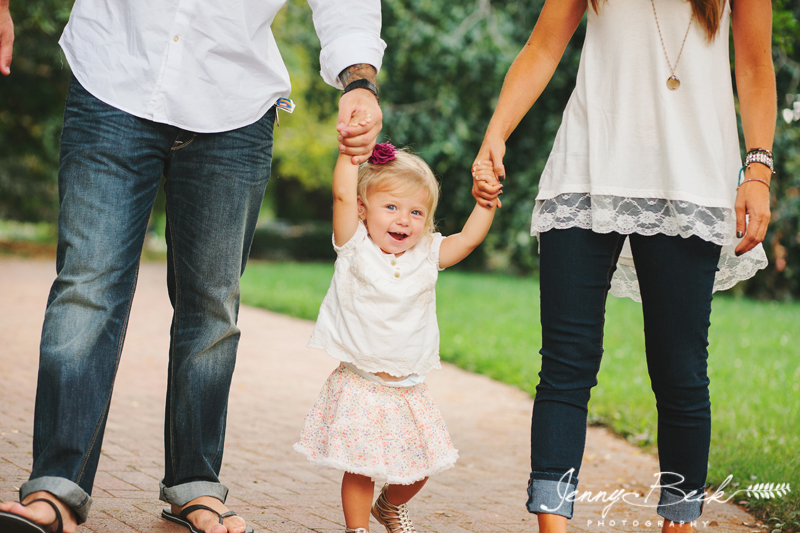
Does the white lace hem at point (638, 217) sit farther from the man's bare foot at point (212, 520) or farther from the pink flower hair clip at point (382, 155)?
the man's bare foot at point (212, 520)

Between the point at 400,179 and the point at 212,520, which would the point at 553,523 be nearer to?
the point at 212,520

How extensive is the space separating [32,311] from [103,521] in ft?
24.6

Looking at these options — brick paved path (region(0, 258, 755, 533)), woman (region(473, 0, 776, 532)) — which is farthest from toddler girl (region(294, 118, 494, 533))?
brick paved path (region(0, 258, 755, 533))

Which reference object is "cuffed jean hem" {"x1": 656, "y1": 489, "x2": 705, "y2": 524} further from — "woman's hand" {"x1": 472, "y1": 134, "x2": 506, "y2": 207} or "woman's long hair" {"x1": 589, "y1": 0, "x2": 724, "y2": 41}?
"woman's long hair" {"x1": 589, "y1": 0, "x2": 724, "y2": 41}

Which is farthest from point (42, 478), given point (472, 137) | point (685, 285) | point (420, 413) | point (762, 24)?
point (472, 137)

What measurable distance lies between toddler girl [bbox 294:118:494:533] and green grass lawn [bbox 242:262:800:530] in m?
1.60

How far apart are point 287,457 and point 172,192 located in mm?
2032

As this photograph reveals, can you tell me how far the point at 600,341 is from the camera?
239 cm

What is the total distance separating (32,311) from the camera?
9.38 metres

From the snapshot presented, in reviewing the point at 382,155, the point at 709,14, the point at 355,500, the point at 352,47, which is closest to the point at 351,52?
the point at 352,47

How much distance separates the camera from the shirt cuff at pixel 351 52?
94.7 inches

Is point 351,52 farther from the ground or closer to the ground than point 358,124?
farther from the ground

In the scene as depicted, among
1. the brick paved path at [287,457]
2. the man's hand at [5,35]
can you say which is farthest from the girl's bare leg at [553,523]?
the man's hand at [5,35]

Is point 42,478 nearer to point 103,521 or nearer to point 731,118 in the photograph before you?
point 103,521
